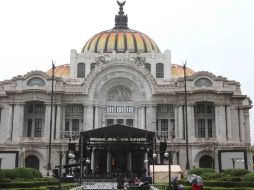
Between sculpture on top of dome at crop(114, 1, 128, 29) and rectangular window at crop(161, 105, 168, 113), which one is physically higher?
sculpture on top of dome at crop(114, 1, 128, 29)

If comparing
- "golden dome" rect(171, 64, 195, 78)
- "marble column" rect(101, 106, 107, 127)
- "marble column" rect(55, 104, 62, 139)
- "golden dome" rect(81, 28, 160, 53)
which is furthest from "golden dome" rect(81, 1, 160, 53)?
"marble column" rect(55, 104, 62, 139)

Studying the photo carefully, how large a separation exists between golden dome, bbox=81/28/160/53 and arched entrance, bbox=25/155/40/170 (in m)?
26.6

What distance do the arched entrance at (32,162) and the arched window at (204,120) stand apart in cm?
2774

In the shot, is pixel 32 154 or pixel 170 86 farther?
pixel 170 86

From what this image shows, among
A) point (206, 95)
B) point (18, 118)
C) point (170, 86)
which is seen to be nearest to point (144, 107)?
point (170, 86)

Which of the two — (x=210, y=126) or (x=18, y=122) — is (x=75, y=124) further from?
(x=210, y=126)

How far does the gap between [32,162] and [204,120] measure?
30599mm

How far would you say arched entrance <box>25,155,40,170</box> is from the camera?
75.1 metres

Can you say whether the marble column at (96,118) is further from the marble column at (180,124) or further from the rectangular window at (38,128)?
the marble column at (180,124)

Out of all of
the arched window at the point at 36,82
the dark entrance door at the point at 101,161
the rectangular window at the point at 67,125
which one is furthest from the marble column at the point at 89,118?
the arched window at the point at 36,82

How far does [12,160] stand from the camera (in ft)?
211

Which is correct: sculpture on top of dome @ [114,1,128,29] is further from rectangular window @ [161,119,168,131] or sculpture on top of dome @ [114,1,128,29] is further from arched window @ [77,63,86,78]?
rectangular window @ [161,119,168,131]

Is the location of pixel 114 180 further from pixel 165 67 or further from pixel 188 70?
pixel 188 70

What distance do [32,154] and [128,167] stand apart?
1592 cm
